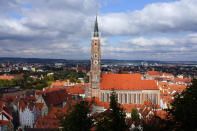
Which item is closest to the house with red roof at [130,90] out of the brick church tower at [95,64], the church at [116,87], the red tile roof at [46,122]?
the church at [116,87]

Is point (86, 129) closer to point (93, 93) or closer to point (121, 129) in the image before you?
point (121, 129)

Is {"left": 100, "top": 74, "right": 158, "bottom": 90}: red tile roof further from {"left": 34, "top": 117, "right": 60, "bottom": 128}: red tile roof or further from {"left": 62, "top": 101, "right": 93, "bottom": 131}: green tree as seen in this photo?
{"left": 62, "top": 101, "right": 93, "bottom": 131}: green tree

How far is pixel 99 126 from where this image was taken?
20.6 metres

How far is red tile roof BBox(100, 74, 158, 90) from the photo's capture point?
61.5 m

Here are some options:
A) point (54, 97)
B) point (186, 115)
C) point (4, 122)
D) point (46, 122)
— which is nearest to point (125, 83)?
point (54, 97)

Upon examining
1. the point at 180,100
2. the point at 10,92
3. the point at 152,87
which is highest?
the point at 180,100

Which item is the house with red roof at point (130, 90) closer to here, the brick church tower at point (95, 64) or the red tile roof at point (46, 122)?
the brick church tower at point (95, 64)

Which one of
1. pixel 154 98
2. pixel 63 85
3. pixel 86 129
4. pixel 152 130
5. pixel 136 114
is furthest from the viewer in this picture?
pixel 63 85

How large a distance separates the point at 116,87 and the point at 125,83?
293 centimetres

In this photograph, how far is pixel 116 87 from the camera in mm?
61781

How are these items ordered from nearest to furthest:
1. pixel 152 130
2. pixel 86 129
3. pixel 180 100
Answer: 1. pixel 152 130
2. pixel 180 100
3. pixel 86 129

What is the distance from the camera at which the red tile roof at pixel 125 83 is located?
6153 cm

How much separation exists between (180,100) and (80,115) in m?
9.84

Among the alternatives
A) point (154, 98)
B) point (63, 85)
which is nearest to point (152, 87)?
point (154, 98)
